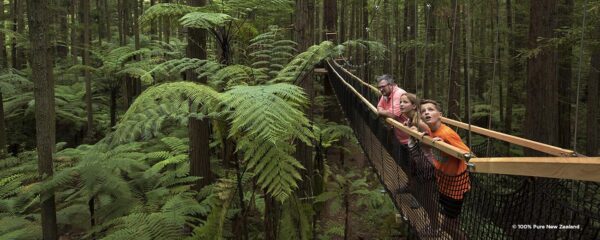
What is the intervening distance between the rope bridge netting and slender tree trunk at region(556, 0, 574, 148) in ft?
25.7

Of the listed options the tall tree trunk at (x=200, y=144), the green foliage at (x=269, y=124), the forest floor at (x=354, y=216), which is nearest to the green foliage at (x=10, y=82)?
the tall tree trunk at (x=200, y=144)

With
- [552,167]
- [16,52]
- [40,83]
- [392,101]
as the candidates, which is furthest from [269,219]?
[16,52]

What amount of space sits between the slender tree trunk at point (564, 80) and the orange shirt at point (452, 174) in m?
8.93

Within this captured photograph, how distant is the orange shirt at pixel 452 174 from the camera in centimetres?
244

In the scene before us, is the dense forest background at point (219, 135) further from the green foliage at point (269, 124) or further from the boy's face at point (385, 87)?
the boy's face at point (385, 87)

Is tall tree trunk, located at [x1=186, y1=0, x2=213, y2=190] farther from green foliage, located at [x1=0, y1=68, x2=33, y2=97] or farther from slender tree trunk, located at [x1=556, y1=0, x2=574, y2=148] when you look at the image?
slender tree trunk, located at [x1=556, y1=0, x2=574, y2=148]

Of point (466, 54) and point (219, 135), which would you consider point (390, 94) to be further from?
point (466, 54)

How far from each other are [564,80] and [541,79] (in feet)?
21.3

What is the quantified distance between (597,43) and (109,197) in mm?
6129

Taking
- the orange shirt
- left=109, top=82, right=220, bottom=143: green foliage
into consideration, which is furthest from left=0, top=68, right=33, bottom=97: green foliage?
the orange shirt

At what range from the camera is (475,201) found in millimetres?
2412

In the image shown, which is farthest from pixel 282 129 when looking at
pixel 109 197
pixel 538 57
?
pixel 538 57

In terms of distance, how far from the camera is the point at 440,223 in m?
2.59

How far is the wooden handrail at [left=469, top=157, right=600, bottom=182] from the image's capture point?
114 cm
